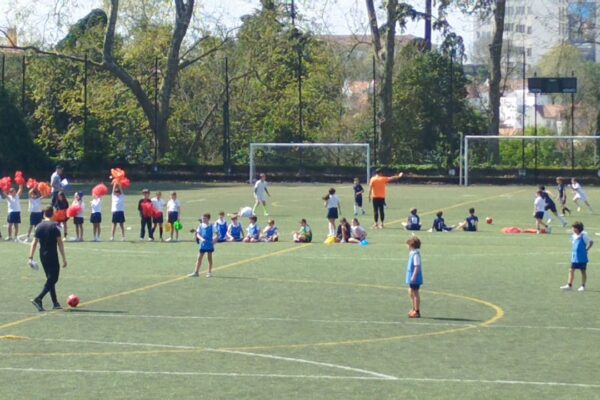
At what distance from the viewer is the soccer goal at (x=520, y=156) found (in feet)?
242

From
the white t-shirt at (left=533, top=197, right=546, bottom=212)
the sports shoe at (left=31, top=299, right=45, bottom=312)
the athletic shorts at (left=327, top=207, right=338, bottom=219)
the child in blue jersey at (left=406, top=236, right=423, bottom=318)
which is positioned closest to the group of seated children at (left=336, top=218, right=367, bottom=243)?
the athletic shorts at (left=327, top=207, right=338, bottom=219)

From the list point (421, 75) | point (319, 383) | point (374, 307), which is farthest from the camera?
point (421, 75)

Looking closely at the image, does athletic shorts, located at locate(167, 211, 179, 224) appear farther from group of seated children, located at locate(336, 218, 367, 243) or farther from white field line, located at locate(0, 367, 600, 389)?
white field line, located at locate(0, 367, 600, 389)

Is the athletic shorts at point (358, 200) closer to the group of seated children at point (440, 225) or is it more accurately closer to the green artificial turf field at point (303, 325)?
the group of seated children at point (440, 225)

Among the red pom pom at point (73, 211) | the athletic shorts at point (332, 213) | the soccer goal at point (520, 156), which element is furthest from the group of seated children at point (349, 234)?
the soccer goal at point (520, 156)

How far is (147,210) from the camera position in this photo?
Answer: 39656mm

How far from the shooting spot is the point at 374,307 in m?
24.9

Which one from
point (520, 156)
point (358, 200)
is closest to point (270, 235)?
point (358, 200)

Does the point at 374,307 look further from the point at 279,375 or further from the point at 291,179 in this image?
the point at 291,179

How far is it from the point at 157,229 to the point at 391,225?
8.15 m

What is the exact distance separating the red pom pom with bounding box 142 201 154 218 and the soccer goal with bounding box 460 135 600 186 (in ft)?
112

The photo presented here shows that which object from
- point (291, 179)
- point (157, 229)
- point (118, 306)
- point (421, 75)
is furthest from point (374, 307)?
point (421, 75)

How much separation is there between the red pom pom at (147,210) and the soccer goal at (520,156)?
1338 inches

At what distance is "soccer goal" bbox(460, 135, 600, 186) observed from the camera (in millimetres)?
73625
